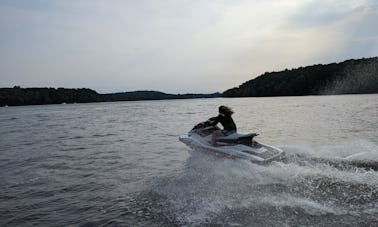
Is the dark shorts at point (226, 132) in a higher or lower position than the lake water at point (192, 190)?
higher

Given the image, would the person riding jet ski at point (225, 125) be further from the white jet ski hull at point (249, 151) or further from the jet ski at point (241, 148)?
the white jet ski hull at point (249, 151)

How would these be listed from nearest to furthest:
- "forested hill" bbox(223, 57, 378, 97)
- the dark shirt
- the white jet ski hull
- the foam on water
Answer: the foam on water, the white jet ski hull, the dark shirt, "forested hill" bbox(223, 57, 378, 97)

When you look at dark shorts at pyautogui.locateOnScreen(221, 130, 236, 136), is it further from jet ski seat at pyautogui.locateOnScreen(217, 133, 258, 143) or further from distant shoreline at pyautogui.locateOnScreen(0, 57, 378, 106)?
distant shoreline at pyautogui.locateOnScreen(0, 57, 378, 106)

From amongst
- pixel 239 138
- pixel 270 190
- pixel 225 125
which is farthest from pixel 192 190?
pixel 225 125

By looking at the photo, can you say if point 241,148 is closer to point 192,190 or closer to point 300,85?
point 192,190

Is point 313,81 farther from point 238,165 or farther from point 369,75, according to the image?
point 238,165

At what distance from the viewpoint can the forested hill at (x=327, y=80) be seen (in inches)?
3952

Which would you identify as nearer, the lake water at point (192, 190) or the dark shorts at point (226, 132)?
the lake water at point (192, 190)

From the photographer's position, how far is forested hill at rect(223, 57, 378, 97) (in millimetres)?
100375

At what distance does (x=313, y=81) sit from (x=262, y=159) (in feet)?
362

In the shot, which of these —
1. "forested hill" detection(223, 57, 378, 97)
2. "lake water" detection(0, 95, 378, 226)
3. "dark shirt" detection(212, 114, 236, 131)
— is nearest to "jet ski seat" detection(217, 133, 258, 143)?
"dark shirt" detection(212, 114, 236, 131)

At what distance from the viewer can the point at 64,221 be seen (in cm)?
828

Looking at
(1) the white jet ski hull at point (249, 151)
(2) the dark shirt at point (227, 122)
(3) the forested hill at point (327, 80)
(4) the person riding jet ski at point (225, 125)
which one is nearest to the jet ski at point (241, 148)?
(1) the white jet ski hull at point (249, 151)

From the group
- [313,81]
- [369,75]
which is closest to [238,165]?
[369,75]
